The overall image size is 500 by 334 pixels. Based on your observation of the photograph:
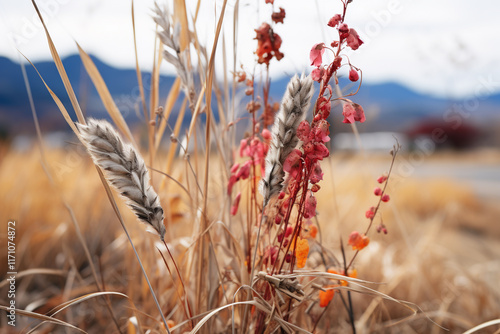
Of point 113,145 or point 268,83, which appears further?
point 268,83

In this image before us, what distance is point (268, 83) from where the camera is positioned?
0.64 metres

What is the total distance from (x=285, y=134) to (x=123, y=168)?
0.19m

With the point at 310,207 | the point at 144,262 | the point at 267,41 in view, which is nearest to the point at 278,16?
the point at 267,41

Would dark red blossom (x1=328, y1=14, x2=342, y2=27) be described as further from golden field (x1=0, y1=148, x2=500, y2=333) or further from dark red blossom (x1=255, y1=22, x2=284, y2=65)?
golden field (x1=0, y1=148, x2=500, y2=333)

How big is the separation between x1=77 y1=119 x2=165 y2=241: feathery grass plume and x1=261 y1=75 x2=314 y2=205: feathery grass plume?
0.14 meters

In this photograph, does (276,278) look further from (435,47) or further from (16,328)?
(435,47)

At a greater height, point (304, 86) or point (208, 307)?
point (304, 86)

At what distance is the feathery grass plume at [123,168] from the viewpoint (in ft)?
1.46

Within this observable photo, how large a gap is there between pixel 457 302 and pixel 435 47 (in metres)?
1.80

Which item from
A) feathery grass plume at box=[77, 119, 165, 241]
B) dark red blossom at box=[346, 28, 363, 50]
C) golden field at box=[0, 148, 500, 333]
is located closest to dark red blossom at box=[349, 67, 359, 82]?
dark red blossom at box=[346, 28, 363, 50]

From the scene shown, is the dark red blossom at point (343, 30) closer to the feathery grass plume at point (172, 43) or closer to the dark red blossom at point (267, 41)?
the dark red blossom at point (267, 41)

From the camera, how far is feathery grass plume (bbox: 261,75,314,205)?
47 centimetres

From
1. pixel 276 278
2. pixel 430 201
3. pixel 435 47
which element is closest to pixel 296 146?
pixel 276 278

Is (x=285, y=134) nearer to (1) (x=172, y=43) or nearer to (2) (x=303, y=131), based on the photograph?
(2) (x=303, y=131)
